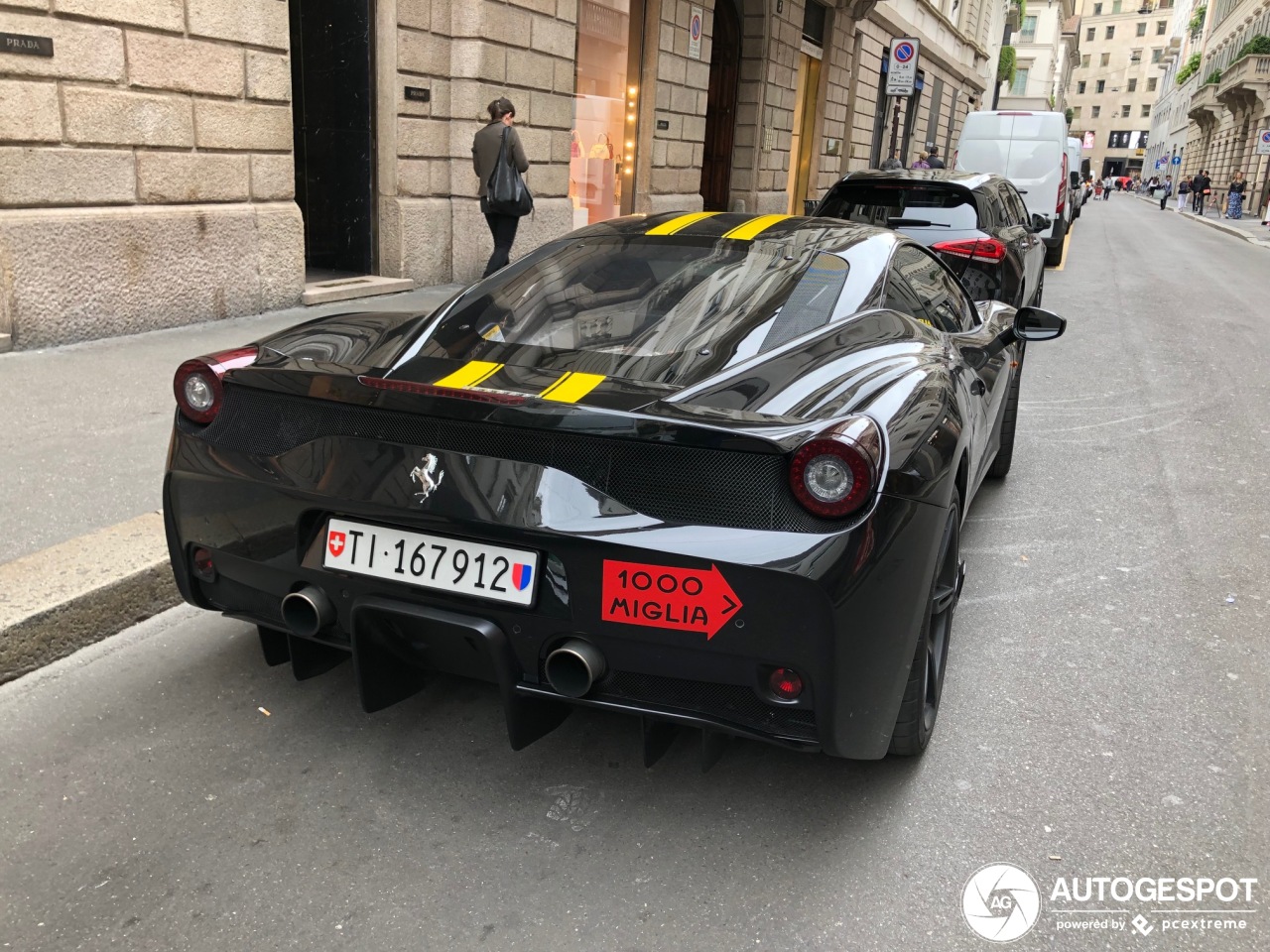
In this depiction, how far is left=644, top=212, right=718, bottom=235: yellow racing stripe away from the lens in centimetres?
354

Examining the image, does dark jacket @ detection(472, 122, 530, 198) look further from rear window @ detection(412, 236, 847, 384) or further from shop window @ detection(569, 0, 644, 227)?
rear window @ detection(412, 236, 847, 384)

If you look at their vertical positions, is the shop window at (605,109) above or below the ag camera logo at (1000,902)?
above

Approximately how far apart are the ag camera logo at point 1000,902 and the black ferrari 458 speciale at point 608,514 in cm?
35

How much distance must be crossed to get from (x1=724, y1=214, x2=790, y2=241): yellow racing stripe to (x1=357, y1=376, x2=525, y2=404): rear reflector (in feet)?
4.47

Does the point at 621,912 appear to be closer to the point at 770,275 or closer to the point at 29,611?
the point at 770,275

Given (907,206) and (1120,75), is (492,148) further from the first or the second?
(1120,75)

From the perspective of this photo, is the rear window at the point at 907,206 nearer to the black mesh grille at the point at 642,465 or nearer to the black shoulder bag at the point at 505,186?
the black shoulder bag at the point at 505,186

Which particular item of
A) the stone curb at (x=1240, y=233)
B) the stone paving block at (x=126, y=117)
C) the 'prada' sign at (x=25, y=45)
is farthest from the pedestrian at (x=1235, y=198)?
the 'prada' sign at (x=25, y=45)


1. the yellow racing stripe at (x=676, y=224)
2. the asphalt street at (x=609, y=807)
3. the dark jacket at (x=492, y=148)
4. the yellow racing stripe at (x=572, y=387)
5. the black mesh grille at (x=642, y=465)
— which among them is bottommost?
the asphalt street at (x=609, y=807)

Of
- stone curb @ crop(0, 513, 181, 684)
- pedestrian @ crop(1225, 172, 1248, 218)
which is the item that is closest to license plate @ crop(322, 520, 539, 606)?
stone curb @ crop(0, 513, 181, 684)

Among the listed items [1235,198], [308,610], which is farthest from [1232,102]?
[308,610]

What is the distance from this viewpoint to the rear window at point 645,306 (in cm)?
274

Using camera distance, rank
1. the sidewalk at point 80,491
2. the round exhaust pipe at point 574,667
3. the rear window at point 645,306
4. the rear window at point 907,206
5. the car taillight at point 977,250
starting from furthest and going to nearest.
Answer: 1. the rear window at point 907,206
2. the car taillight at point 977,250
3. the sidewalk at point 80,491
4. the rear window at point 645,306
5. the round exhaust pipe at point 574,667

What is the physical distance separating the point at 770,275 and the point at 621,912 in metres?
1.83
